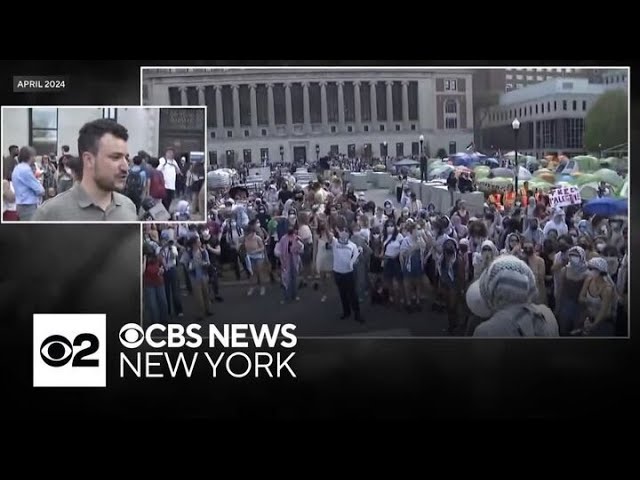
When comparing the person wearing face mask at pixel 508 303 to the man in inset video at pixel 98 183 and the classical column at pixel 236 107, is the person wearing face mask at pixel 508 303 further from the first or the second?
the man in inset video at pixel 98 183

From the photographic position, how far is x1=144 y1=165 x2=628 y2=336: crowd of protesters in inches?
364

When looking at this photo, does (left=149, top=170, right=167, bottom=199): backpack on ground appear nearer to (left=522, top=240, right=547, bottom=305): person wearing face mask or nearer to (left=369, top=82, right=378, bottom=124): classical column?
(left=369, top=82, right=378, bottom=124): classical column

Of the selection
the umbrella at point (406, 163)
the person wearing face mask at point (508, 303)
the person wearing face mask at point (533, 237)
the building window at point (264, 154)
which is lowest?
the person wearing face mask at point (508, 303)

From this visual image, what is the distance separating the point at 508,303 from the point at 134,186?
132 inches

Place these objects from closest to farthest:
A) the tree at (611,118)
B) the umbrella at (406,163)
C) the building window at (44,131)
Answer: the building window at (44,131), the tree at (611,118), the umbrella at (406,163)

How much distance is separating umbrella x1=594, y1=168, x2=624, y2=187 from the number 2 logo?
4.52 m

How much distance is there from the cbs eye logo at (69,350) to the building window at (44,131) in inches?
56.1

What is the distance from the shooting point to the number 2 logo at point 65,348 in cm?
923

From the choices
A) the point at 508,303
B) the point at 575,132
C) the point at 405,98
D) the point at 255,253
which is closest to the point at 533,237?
the point at 508,303

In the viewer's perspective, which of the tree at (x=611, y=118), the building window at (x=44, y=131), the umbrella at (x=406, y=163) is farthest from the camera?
the umbrella at (x=406, y=163)

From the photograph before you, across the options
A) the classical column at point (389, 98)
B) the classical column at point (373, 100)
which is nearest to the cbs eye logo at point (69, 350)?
the classical column at point (373, 100)

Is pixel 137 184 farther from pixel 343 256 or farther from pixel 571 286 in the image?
pixel 571 286

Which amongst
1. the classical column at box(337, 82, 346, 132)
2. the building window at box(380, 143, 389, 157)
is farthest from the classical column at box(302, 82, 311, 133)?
the building window at box(380, 143, 389, 157)

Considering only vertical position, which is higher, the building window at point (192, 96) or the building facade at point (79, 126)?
the building window at point (192, 96)
